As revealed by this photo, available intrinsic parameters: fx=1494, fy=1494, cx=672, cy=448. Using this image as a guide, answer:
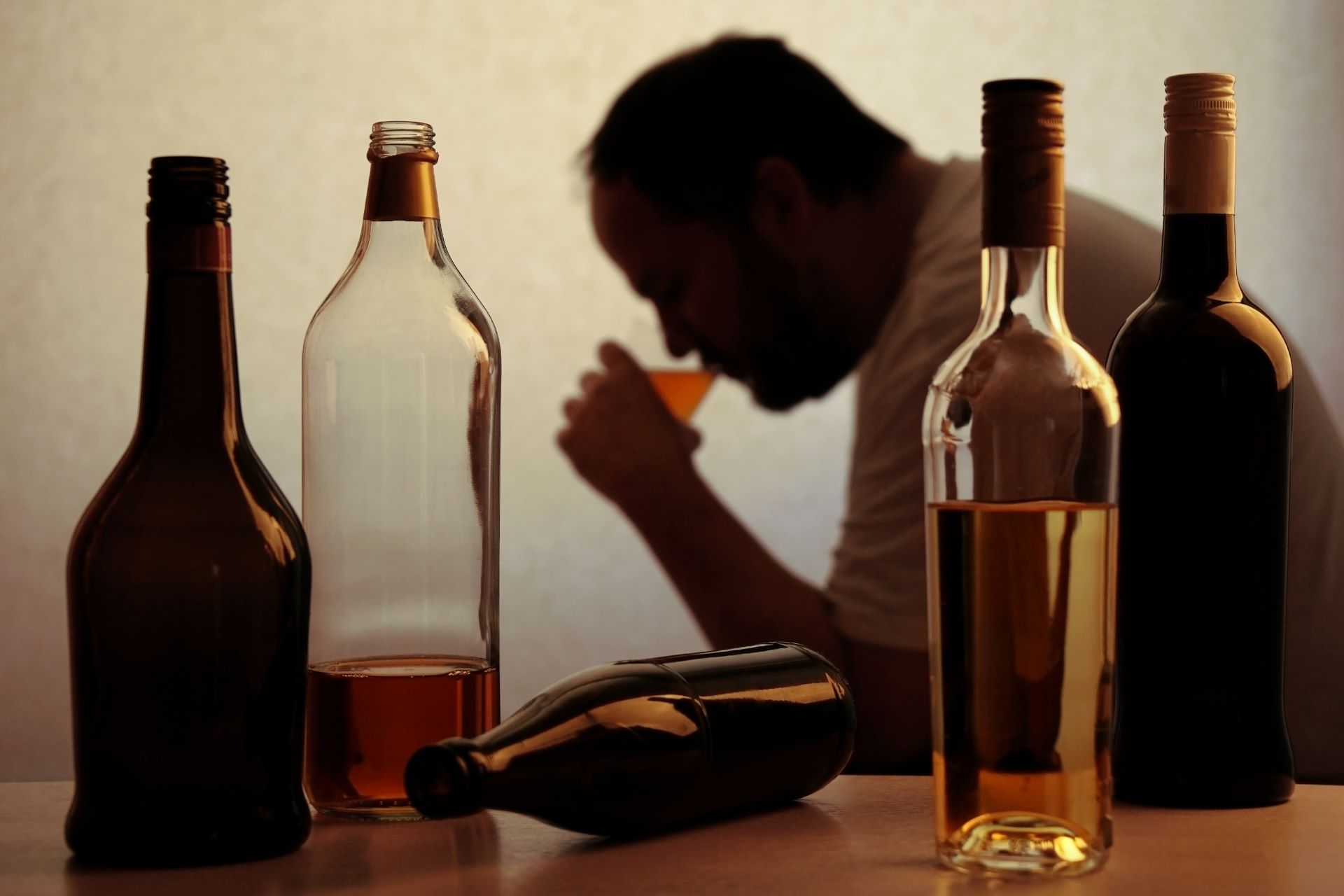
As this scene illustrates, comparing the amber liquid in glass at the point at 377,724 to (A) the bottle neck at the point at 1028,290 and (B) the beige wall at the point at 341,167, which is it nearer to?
(A) the bottle neck at the point at 1028,290

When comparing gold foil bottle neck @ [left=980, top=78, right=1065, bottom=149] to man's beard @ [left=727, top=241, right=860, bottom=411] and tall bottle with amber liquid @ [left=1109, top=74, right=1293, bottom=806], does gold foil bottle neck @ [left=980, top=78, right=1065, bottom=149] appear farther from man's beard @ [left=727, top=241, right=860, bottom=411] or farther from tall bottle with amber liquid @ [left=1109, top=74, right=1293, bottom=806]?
man's beard @ [left=727, top=241, right=860, bottom=411]

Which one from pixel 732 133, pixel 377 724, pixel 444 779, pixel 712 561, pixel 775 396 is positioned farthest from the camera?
pixel 775 396

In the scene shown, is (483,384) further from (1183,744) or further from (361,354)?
(1183,744)

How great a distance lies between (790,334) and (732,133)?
51 centimetres

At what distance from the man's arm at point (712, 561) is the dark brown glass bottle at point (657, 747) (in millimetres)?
946

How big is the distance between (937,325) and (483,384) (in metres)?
0.97

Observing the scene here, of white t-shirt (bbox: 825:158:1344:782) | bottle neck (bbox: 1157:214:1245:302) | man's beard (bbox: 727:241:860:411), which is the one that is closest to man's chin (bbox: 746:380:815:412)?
man's beard (bbox: 727:241:860:411)

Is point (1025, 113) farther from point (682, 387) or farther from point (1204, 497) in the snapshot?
point (682, 387)

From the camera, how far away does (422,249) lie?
64cm

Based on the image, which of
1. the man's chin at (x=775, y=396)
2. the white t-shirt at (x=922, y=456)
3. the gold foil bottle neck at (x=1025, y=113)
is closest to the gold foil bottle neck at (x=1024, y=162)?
the gold foil bottle neck at (x=1025, y=113)

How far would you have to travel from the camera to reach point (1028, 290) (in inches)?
20.7

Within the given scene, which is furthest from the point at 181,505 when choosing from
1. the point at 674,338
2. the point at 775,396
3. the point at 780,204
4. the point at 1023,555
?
the point at 775,396

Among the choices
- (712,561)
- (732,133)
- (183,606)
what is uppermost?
(732,133)

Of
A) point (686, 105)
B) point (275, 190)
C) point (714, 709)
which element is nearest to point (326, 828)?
point (714, 709)
